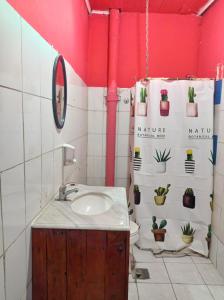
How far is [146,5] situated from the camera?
2508 mm

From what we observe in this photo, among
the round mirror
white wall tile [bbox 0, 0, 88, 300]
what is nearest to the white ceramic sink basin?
white wall tile [bbox 0, 0, 88, 300]

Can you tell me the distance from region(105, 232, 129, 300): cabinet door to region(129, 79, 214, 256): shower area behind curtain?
1.20 meters

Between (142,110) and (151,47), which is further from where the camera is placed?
(151,47)

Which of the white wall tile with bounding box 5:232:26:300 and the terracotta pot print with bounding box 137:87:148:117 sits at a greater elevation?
the terracotta pot print with bounding box 137:87:148:117

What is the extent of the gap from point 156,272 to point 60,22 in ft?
6.54

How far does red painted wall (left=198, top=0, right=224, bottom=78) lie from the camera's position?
2243 mm

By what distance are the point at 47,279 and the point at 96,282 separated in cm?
22

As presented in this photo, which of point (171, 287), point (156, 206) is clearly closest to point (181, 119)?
point (156, 206)

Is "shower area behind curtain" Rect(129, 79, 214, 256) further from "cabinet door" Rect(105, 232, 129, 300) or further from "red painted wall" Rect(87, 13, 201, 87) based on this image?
"cabinet door" Rect(105, 232, 129, 300)

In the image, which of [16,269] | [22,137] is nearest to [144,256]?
[16,269]

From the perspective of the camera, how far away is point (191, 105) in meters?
2.19

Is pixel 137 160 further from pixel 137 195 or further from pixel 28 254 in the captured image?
pixel 28 254

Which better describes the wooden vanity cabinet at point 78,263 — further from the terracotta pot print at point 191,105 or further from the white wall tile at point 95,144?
the white wall tile at point 95,144

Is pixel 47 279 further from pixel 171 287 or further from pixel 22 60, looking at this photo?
pixel 171 287
